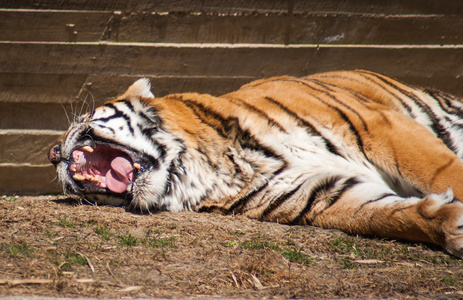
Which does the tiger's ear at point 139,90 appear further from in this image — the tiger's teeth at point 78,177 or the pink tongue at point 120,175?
the tiger's teeth at point 78,177

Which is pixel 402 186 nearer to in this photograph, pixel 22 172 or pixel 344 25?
pixel 344 25

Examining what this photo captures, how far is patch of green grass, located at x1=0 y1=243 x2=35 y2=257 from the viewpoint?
212cm

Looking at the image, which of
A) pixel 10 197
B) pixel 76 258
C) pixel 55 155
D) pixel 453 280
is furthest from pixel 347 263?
pixel 10 197

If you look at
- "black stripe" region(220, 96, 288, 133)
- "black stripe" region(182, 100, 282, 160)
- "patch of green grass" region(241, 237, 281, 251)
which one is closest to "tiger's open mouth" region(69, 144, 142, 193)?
"black stripe" region(182, 100, 282, 160)

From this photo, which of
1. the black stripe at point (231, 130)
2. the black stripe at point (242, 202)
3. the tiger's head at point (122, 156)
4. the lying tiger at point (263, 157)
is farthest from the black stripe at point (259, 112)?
the tiger's head at point (122, 156)

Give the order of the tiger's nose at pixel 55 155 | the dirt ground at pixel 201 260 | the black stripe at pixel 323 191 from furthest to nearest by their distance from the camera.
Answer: the tiger's nose at pixel 55 155 < the black stripe at pixel 323 191 < the dirt ground at pixel 201 260

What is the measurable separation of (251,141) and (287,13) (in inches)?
50.3

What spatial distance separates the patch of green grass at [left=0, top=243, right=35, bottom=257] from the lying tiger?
759 millimetres

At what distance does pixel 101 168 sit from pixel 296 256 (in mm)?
1419

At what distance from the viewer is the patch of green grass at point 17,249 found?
6.95 ft

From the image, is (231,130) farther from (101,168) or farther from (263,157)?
(101,168)

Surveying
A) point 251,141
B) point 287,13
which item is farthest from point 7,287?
point 287,13

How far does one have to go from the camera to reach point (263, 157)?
2898mm

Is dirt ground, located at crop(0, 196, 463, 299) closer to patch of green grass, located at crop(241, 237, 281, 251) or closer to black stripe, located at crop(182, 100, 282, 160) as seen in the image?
patch of green grass, located at crop(241, 237, 281, 251)
